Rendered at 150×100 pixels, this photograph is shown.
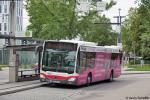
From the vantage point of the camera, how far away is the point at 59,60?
84.7ft

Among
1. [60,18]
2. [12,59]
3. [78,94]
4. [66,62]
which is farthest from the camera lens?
[60,18]

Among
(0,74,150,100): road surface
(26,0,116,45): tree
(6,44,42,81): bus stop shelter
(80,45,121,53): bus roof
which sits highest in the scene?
(26,0,116,45): tree

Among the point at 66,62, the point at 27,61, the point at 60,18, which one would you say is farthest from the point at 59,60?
the point at 60,18

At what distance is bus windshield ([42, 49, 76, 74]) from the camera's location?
25.6 metres

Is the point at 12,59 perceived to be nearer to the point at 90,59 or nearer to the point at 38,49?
the point at 38,49

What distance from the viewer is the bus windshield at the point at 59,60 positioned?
25625mm

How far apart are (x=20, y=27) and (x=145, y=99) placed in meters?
82.3

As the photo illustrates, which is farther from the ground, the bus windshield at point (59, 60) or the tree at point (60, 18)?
the tree at point (60, 18)

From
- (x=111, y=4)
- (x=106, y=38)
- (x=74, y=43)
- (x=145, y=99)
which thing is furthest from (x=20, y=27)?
(x=145, y=99)

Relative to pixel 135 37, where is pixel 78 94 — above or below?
below

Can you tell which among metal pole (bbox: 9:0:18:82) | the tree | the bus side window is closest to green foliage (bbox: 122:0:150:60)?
the tree

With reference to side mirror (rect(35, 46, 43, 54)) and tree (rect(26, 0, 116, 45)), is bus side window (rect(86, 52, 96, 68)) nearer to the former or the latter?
side mirror (rect(35, 46, 43, 54))

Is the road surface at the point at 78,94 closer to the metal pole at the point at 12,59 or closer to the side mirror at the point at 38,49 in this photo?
the metal pole at the point at 12,59

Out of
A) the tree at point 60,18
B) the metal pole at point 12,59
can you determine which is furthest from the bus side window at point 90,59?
the tree at point 60,18
